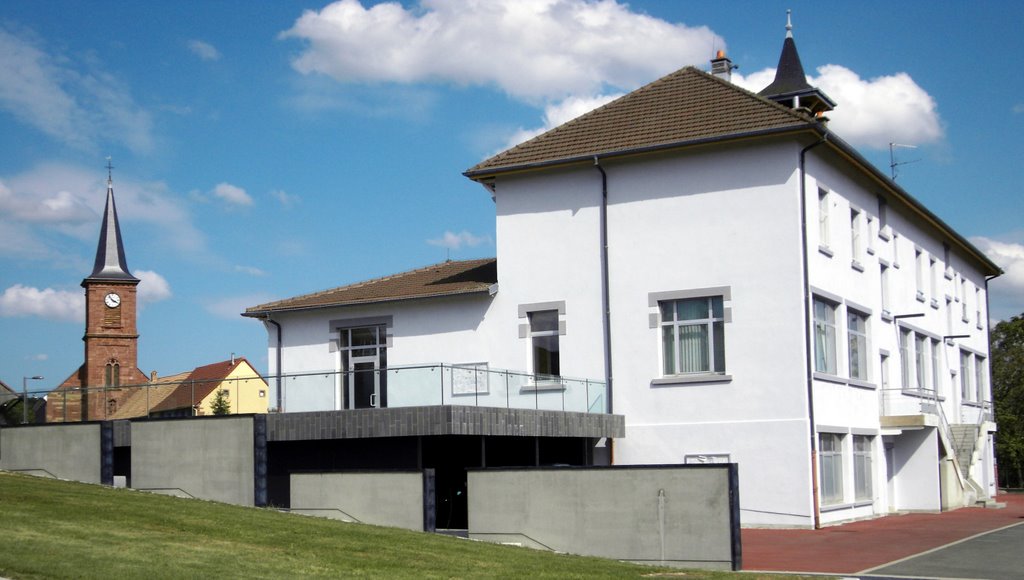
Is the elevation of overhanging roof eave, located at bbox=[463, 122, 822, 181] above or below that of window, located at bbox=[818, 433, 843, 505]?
above

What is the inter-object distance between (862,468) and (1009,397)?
3678 cm

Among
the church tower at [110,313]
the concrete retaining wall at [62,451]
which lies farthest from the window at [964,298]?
the church tower at [110,313]

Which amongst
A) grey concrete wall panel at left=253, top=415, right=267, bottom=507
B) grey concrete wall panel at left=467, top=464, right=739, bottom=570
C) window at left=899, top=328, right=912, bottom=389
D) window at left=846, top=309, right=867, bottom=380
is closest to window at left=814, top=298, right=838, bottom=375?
window at left=846, top=309, right=867, bottom=380

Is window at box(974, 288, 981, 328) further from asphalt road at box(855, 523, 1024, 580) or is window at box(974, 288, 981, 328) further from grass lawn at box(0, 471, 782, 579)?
grass lawn at box(0, 471, 782, 579)

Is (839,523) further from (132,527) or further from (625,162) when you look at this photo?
(132,527)

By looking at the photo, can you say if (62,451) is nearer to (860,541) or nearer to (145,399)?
(145,399)

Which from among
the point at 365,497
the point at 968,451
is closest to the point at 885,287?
the point at 968,451

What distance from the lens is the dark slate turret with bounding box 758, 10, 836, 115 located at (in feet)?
112

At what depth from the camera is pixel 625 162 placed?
29.1 m

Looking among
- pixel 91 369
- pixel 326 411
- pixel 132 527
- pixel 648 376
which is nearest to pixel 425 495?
pixel 326 411

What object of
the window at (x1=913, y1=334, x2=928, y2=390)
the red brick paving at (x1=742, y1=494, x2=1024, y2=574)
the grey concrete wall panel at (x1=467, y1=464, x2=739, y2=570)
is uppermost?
the window at (x1=913, y1=334, x2=928, y2=390)

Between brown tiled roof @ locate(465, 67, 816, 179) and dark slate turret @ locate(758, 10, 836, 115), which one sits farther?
dark slate turret @ locate(758, 10, 836, 115)

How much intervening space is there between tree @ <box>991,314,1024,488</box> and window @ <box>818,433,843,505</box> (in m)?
32.3

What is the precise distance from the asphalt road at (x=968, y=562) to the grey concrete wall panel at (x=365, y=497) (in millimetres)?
8569
